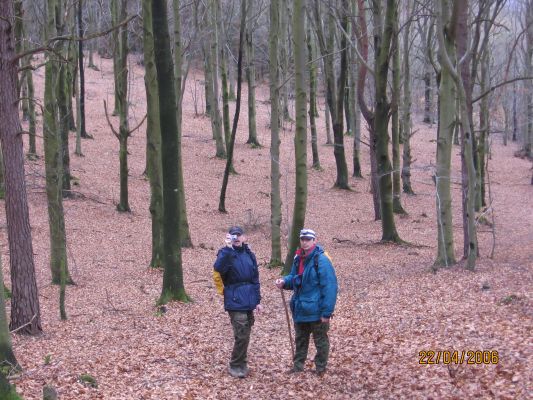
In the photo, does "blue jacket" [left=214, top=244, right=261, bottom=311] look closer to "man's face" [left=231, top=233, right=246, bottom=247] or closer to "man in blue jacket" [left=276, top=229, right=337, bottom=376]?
"man's face" [left=231, top=233, right=246, bottom=247]

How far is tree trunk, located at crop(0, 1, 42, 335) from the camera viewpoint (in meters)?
8.03

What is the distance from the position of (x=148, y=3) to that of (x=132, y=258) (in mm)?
6707

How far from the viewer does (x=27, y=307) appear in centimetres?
871

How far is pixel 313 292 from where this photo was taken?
665 cm

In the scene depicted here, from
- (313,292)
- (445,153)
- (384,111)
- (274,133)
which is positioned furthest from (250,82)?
(313,292)

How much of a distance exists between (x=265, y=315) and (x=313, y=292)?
12.3ft

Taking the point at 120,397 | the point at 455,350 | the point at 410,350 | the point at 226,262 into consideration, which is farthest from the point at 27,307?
the point at 455,350

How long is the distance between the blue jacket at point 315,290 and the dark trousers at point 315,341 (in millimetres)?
126

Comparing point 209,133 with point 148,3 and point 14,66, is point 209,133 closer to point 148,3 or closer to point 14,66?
point 148,3

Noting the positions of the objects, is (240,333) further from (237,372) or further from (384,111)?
(384,111)

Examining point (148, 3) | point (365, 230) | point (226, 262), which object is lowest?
point (365, 230)
